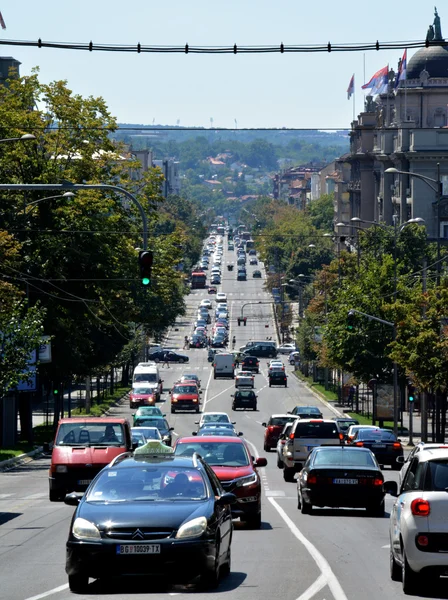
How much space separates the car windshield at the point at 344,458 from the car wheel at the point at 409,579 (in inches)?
451

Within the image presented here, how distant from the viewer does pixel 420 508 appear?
13820mm

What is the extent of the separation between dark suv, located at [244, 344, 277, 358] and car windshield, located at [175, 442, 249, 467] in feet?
376

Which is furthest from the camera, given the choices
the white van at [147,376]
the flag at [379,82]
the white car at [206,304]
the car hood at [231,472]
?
the white car at [206,304]

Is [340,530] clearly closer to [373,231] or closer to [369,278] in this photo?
[369,278]

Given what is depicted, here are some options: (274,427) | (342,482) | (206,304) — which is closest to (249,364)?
(206,304)

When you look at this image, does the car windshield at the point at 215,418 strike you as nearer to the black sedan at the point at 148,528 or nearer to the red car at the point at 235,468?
the red car at the point at 235,468

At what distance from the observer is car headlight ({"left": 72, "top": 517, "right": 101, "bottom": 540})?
44.7 ft

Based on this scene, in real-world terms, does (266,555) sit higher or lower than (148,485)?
lower

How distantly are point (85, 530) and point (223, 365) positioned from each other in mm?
100850

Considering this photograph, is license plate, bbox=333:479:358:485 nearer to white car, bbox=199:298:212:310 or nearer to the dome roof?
the dome roof

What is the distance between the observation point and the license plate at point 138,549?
13.4 metres

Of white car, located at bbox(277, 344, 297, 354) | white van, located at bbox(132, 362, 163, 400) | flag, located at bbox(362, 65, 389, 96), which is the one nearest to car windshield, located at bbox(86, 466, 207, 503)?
white van, located at bbox(132, 362, 163, 400)

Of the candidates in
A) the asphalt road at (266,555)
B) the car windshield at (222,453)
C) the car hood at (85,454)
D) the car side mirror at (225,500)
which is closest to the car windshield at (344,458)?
the asphalt road at (266,555)

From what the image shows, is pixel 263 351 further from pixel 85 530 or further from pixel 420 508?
pixel 85 530
